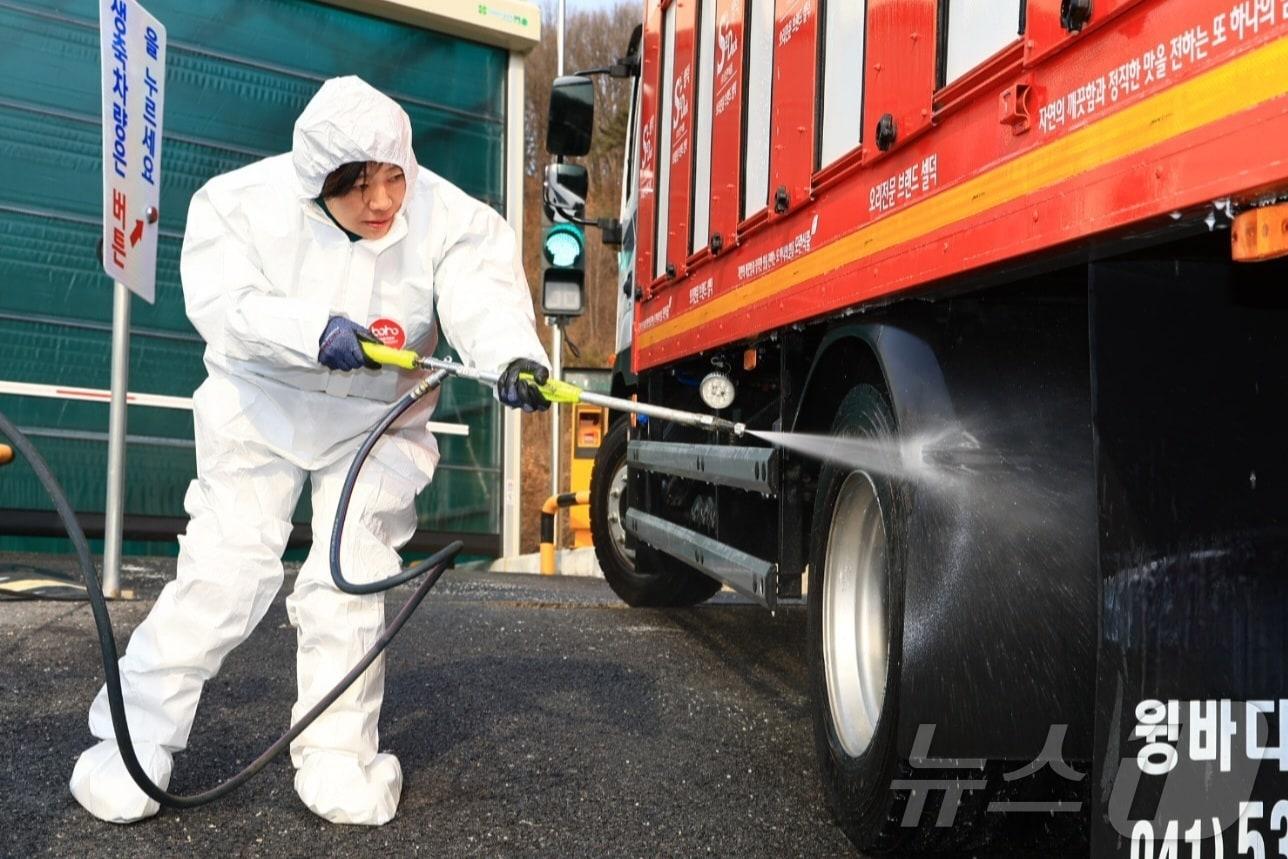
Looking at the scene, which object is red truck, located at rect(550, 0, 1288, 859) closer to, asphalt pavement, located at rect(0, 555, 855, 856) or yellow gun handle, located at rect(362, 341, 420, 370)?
asphalt pavement, located at rect(0, 555, 855, 856)

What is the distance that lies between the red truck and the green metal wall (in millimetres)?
10290

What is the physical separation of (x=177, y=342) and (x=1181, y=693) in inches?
517

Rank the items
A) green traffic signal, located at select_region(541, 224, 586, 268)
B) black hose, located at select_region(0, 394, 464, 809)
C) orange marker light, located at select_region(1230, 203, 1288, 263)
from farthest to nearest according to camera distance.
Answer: green traffic signal, located at select_region(541, 224, 586, 268)
black hose, located at select_region(0, 394, 464, 809)
orange marker light, located at select_region(1230, 203, 1288, 263)

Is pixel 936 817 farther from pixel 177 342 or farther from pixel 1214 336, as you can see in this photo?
pixel 177 342

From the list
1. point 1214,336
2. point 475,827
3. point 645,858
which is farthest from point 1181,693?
point 475,827

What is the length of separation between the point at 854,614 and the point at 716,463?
4.03 ft

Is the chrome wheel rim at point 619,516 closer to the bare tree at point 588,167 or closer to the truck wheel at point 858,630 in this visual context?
the truck wheel at point 858,630

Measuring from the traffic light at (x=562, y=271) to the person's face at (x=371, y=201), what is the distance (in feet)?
16.3

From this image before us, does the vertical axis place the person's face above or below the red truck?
above

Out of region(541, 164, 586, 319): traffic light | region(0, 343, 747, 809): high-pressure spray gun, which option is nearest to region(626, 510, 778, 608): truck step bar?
region(0, 343, 747, 809): high-pressure spray gun

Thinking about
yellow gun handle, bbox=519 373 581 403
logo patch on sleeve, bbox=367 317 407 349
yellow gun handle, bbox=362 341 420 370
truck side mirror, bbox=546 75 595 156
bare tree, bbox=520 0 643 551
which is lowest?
yellow gun handle, bbox=519 373 581 403

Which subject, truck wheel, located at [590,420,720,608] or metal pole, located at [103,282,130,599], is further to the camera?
metal pole, located at [103,282,130,599]

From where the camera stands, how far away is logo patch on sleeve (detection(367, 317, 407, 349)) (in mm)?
3699

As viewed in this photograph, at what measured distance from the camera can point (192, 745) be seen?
164 inches
